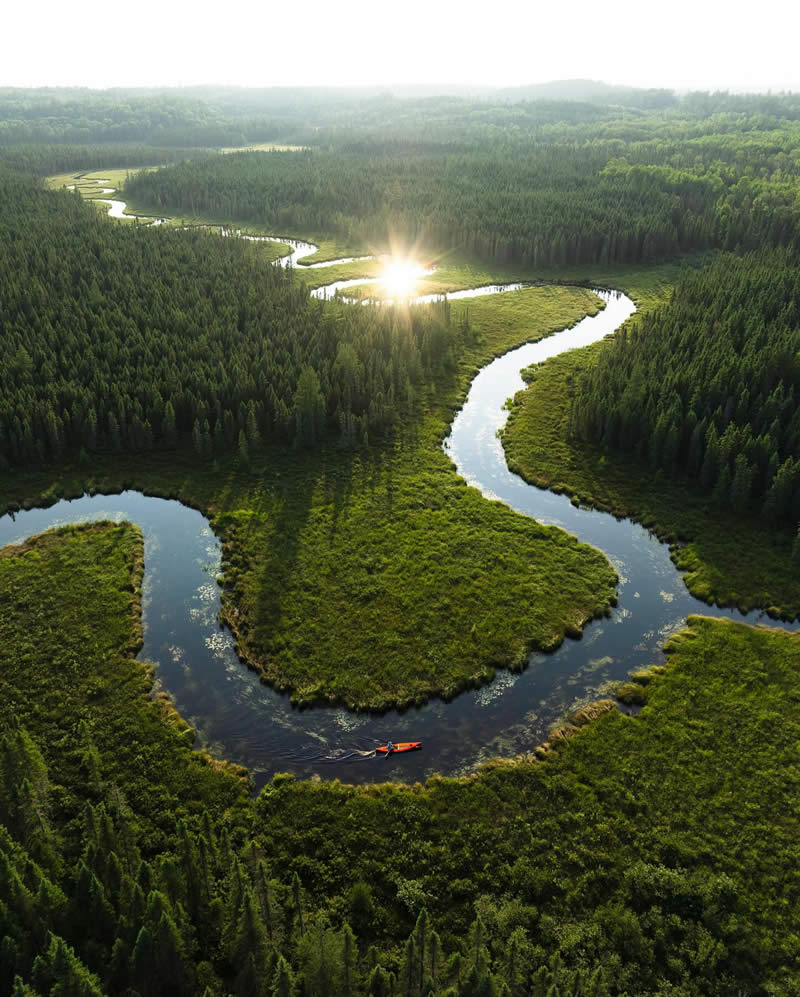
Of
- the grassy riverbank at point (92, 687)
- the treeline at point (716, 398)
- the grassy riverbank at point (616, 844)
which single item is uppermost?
the treeline at point (716, 398)

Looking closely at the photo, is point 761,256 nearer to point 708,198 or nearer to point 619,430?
point 708,198

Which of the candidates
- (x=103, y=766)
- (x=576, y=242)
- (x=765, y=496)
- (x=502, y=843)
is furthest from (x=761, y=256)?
(x=103, y=766)

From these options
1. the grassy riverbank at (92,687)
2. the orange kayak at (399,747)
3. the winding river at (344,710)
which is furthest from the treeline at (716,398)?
the grassy riverbank at (92,687)

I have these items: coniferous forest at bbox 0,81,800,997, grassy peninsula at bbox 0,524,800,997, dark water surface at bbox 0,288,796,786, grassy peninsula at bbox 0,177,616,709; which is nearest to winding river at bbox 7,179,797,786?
dark water surface at bbox 0,288,796,786

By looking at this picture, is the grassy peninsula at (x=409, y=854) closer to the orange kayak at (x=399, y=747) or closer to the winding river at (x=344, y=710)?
the winding river at (x=344, y=710)

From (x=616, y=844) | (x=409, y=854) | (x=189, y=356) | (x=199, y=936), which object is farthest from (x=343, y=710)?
(x=189, y=356)

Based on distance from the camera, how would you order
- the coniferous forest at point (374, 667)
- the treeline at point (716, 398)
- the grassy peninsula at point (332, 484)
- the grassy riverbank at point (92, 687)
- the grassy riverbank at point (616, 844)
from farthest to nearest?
1. the treeline at point (716, 398)
2. the grassy peninsula at point (332, 484)
3. the grassy riverbank at point (92, 687)
4. the grassy riverbank at point (616, 844)
5. the coniferous forest at point (374, 667)

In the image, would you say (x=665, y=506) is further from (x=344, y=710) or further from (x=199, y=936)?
(x=199, y=936)

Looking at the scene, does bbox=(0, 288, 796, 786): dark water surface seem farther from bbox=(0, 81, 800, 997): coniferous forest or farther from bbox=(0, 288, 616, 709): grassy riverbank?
bbox=(0, 288, 616, 709): grassy riverbank
